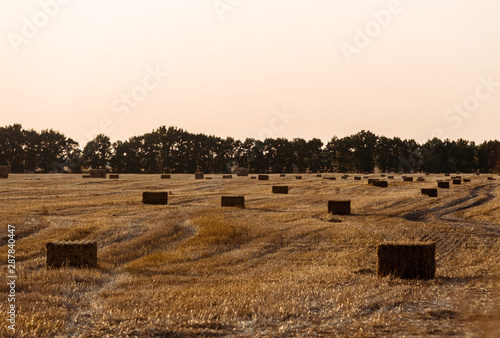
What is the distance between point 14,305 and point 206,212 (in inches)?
689

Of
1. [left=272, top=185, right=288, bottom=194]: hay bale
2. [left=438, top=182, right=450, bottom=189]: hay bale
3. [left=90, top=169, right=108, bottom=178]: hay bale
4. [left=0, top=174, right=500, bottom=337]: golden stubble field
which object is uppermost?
[left=90, top=169, right=108, bottom=178]: hay bale

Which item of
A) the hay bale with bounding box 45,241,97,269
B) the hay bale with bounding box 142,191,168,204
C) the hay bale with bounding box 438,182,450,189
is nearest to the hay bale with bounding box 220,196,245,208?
the hay bale with bounding box 142,191,168,204

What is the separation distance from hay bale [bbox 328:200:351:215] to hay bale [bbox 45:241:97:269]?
1497cm

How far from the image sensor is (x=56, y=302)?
35.5 feet

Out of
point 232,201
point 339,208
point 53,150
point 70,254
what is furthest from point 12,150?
point 70,254

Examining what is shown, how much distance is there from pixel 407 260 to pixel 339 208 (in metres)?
14.2

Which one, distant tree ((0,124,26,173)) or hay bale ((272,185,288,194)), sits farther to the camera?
distant tree ((0,124,26,173))

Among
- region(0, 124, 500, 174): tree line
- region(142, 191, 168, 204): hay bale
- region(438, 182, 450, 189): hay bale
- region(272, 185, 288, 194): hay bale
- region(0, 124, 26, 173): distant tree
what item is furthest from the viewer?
region(0, 124, 500, 174): tree line

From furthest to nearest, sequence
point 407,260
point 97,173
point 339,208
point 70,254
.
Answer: point 97,173 < point 339,208 < point 70,254 < point 407,260

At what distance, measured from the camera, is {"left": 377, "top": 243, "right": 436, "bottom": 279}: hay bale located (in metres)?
13.7

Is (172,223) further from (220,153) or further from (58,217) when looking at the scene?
(220,153)

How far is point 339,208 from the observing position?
2797cm

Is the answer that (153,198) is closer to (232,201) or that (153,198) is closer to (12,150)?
(232,201)

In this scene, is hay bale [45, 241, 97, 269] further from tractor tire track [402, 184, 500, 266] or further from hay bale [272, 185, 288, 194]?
hay bale [272, 185, 288, 194]
